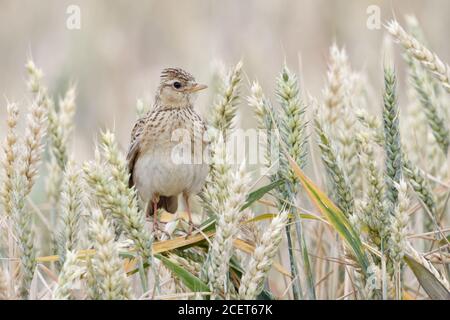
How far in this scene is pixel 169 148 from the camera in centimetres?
412

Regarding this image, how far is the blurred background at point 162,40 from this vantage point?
6402 millimetres

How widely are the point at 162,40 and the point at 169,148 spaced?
3.11 m

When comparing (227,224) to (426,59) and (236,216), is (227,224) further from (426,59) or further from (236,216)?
(426,59)

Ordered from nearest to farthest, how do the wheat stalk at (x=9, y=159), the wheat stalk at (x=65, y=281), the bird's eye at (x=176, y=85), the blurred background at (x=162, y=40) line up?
the wheat stalk at (x=65, y=281), the wheat stalk at (x=9, y=159), the bird's eye at (x=176, y=85), the blurred background at (x=162, y=40)

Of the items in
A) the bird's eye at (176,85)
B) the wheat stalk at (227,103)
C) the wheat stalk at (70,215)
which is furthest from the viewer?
the bird's eye at (176,85)

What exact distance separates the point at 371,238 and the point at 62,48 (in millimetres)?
4168

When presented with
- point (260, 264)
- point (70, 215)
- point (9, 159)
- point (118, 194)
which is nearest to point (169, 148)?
point (9, 159)

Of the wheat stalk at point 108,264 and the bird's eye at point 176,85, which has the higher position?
the bird's eye at point 176,85

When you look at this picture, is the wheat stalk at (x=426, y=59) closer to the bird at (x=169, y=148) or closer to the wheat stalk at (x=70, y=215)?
the bird at (x=169, y=148)

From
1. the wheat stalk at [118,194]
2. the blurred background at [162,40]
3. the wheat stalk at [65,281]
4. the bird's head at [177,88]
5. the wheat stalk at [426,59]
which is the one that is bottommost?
the wheat stalk at [65,281]

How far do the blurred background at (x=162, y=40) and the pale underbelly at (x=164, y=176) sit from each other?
1977mm

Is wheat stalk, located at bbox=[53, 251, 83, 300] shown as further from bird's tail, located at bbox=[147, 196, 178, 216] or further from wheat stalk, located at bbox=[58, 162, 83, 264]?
bird's tail, located at bbox=[147, 196, 178, 216]

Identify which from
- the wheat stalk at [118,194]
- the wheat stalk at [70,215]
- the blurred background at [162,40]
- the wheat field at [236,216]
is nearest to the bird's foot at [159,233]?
the wheat field at [236,216]

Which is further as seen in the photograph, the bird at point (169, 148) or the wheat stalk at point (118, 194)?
the bird at point (169, 148)
